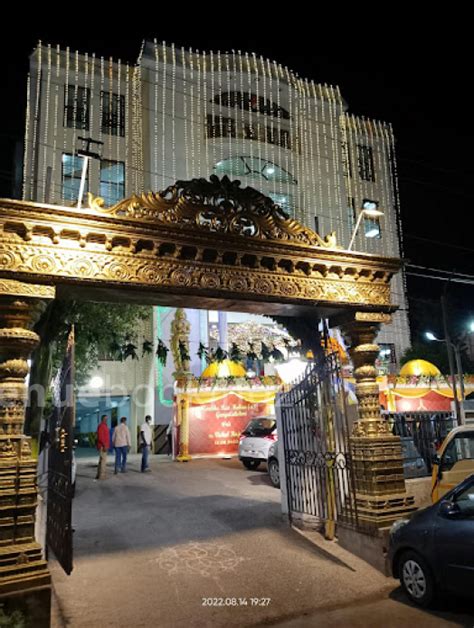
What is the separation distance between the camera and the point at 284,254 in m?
5.54

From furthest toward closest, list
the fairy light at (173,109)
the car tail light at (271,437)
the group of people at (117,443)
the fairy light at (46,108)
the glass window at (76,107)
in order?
the fairy light at (173,109) < the glass window at (76,107) < the fairy light at (46,108) < the car tail light at (271,437) < the group of people at (117,443)

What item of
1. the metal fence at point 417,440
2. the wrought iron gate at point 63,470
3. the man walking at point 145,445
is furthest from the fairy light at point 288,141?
the wrought iron gate at point 63,470

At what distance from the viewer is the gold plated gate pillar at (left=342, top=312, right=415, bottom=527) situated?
5660mm

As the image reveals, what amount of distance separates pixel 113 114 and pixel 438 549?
2239cm

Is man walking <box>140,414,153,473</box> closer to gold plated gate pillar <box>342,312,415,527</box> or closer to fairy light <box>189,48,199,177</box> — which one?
gold plated gate pillar <box>342,312,415,527</box>

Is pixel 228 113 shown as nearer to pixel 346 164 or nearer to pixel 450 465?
pixel 346 164

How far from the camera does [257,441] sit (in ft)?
46.3

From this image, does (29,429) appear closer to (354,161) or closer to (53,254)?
(53,254)

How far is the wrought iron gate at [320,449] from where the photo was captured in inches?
246

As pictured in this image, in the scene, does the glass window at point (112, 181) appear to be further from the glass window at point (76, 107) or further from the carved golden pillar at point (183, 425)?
the carved golden pillar at point (183, 425)

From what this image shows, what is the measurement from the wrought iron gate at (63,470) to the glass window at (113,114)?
19318 millimetres

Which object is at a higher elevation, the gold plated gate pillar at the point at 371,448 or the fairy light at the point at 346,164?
the fairy light at the point at 346,164

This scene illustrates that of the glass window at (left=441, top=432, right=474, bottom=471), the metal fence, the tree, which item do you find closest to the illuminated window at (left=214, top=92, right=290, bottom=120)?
the tree

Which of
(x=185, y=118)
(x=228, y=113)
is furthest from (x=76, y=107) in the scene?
(x=228, y=113)
